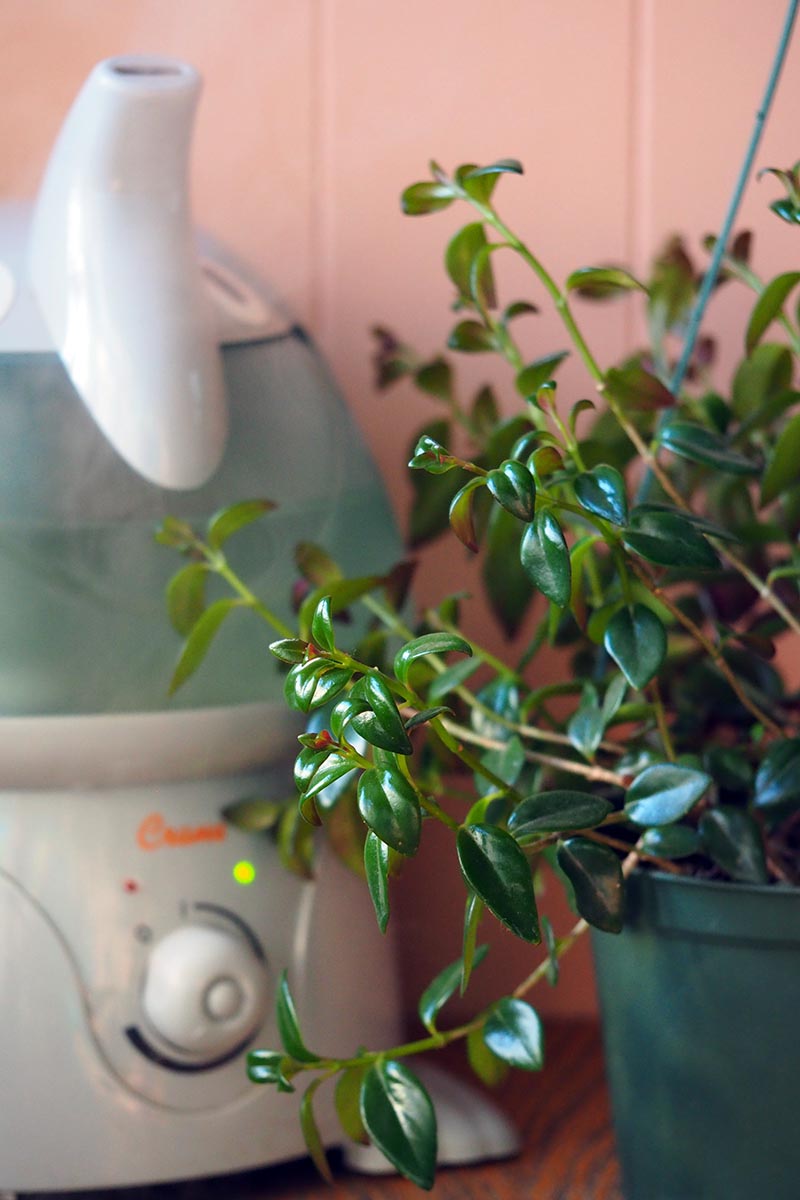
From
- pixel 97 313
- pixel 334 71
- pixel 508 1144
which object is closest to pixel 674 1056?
pixel 508 1144

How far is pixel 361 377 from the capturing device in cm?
84

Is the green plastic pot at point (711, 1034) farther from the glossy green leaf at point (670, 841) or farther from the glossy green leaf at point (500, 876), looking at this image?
the glossy green leaf at point (500, 876)

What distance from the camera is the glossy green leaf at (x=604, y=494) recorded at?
42 centimetres

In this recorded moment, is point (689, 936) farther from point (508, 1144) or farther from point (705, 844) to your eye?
point (508, 1144)

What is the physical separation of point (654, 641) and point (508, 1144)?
1.06 ft

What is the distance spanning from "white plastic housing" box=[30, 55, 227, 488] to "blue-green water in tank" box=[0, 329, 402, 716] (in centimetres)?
2

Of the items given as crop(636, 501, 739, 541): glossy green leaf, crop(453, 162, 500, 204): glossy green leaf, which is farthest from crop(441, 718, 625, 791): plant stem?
crop(453, 162, 500, 204): glossy green leaf

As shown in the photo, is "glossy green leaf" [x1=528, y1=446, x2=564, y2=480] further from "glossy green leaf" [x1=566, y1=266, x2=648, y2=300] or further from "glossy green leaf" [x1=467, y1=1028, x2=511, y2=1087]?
"glossy green leaf" [x1=467, y1=1028, x2=511, y2=1087]

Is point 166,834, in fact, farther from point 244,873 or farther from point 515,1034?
point 515,1034

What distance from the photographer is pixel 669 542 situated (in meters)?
0.43

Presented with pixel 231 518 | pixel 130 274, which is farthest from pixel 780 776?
pixel 130 274

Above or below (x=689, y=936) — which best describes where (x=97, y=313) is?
above

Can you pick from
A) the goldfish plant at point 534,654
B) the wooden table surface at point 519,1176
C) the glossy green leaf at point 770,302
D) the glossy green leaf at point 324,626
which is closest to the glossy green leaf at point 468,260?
the goldfish plant at point 534,654

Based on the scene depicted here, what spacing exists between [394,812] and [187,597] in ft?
0.72
